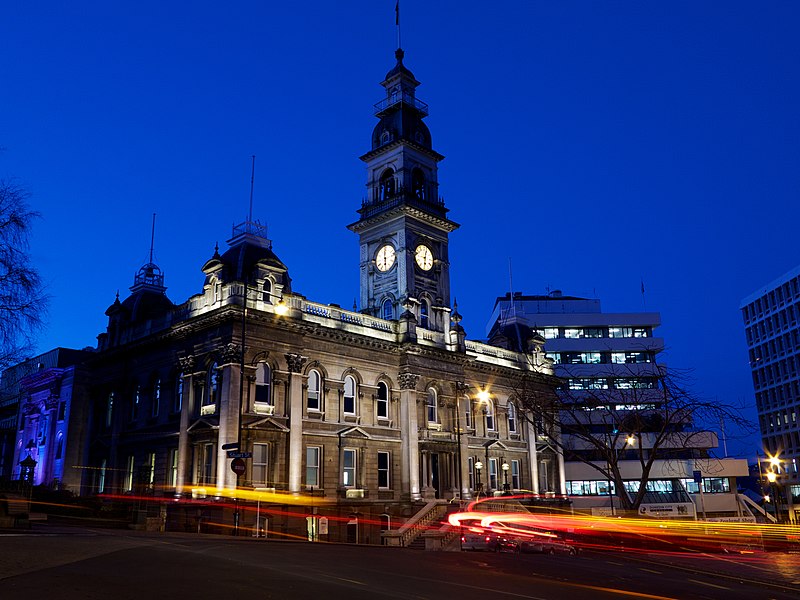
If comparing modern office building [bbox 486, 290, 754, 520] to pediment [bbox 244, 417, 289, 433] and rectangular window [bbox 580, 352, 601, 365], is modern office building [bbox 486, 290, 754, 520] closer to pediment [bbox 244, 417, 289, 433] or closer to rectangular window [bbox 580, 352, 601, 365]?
rectangular window [bbox 580, 352, 601, 365]

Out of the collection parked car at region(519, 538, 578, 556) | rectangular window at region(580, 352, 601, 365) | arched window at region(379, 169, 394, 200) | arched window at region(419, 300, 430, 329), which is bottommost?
parked car at region(519, 538, 578, 556)

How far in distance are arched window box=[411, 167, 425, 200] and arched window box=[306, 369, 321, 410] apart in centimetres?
1948

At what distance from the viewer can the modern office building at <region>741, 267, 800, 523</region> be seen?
92.4 metres

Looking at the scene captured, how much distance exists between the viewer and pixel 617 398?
2534 inches

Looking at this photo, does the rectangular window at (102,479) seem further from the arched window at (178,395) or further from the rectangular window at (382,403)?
the rectangular window at (382,403)

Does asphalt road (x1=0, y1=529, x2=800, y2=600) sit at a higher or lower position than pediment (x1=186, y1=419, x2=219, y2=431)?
lower

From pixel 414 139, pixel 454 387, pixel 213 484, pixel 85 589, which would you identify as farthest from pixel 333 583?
pixel 414 139

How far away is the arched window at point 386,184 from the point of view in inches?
2275

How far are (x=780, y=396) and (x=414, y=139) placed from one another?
68475mm

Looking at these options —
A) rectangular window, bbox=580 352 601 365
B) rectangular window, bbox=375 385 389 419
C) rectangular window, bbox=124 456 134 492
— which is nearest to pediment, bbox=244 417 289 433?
rectangular window, bbox=375 385 389 419

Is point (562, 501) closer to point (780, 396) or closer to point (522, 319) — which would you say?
point (522, 319)

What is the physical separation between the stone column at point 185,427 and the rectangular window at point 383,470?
12.5 meters

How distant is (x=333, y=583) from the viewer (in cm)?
1449

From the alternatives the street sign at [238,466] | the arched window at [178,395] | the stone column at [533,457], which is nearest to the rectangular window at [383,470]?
the arched window at [178,395]
